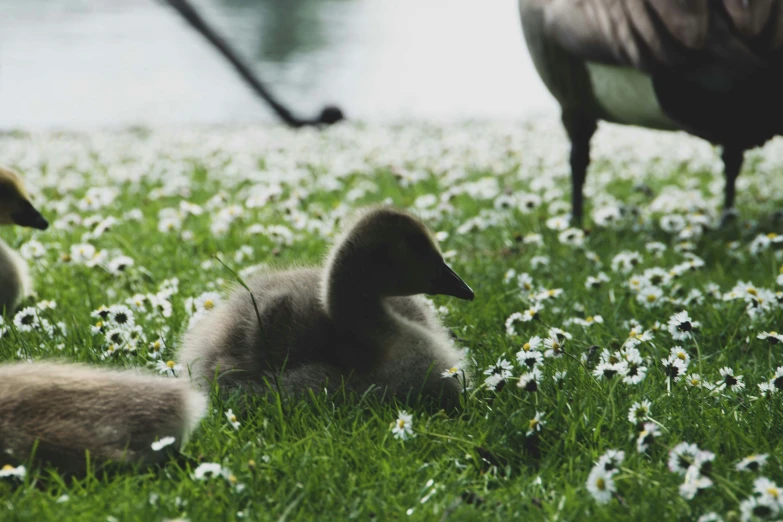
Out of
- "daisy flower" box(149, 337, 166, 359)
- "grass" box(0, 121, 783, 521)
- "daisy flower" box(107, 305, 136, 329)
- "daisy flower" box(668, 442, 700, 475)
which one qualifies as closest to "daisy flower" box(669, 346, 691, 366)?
"grass" box(0, 121, 783, 521)

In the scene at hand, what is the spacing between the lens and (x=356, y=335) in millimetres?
3016

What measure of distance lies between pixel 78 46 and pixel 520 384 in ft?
67.2

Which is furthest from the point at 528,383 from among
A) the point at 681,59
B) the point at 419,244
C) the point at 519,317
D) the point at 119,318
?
the point at 681,59

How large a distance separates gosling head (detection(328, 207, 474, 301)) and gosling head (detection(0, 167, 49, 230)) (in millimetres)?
1874

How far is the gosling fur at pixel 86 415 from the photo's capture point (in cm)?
240

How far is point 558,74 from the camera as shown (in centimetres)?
536

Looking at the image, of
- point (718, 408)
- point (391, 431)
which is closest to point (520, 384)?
point (391, 431)

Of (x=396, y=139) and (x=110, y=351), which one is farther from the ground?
(x=110, y=351)

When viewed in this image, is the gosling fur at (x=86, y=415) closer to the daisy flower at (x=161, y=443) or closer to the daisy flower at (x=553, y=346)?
the daisy flower at (x=161, y=443)

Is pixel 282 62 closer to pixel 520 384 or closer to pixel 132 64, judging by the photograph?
pixel 132 64

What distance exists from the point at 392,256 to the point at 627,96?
8.18 feet

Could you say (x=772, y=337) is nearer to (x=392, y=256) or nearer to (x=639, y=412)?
(x=639, y=412)

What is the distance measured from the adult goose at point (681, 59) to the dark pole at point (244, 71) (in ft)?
23.6

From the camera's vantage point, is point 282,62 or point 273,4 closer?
point 282,62
